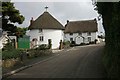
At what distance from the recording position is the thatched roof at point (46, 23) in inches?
2736

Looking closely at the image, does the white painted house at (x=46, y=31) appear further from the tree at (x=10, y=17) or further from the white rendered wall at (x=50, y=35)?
the tree at (x=10, y=17)

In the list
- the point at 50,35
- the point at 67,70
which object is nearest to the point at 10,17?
the point at 67,70

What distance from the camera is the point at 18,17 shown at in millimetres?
37750

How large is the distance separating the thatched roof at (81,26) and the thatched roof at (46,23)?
64.3 feet

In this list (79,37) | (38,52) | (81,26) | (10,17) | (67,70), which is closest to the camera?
(67,70)

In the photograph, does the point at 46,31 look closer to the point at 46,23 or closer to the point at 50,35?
the point at 50,35

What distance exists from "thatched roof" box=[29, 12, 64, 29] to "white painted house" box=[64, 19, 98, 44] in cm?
1908

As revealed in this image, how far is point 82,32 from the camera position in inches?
3541

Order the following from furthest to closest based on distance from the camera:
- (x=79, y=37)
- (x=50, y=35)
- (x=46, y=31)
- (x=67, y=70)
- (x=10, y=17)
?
Answer: 1. (x=79, y=37)
2. (x=46, y=31)
3. (x=50, y=35)
4. (x=10, y=17)
5. (x=67, y=70)

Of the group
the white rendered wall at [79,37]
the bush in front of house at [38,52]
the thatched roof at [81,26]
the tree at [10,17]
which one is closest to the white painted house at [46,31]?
the white rendered wall at [79,37]

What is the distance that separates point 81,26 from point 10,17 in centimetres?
5573

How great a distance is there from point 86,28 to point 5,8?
183 feet

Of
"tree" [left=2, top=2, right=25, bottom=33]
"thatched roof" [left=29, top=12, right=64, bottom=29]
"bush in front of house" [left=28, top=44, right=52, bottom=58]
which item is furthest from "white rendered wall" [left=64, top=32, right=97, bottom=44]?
"tree" [left=2, top=2, right=25, bottom=33]

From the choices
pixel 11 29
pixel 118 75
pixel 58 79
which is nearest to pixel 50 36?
pixel 11 29
